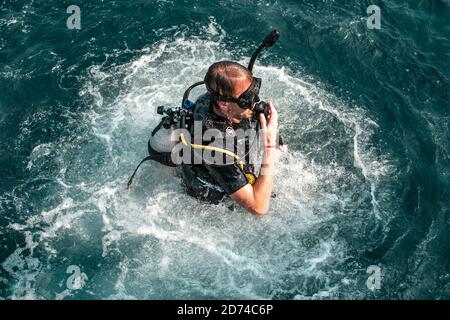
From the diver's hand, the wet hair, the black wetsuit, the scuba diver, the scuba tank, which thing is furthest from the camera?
the scuba tank

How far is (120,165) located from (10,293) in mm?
2842

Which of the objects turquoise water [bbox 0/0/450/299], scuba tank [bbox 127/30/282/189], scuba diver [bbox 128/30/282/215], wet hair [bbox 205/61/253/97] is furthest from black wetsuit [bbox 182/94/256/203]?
turquoise water [bbox 0/0/450/299]

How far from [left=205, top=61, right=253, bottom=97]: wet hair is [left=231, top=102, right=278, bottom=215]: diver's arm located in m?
0.71

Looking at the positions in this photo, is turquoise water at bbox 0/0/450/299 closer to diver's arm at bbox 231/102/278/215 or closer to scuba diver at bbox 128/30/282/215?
scuba diver at bbox 128/30/282/215

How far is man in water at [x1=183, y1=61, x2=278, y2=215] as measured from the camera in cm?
672

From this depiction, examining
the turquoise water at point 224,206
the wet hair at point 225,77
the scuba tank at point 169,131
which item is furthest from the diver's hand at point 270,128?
the turquoise water at point 224,206

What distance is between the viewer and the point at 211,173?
23.5 ft

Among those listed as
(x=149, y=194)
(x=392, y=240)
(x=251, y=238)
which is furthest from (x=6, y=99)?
(x=392, y=240)

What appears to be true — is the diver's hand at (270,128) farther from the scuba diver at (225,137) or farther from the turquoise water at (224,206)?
the turquoise water at (224,206)

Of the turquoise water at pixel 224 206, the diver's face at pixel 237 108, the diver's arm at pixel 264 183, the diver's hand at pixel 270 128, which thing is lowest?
the turquoise water at pixel 224 206

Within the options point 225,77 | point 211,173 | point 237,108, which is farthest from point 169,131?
point 225,77

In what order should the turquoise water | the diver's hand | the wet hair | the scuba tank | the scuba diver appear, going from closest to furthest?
the wet hair
the scuba diver
the diver's hand
the scuba tank
the turquoise water

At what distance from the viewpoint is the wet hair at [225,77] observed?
21.9 feet

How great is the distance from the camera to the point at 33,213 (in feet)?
28.6
